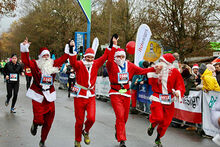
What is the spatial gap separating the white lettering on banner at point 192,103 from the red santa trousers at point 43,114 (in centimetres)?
402

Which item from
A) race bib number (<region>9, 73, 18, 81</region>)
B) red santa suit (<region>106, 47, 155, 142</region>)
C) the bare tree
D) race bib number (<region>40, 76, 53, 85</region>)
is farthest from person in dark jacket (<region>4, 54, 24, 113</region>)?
the bare tree

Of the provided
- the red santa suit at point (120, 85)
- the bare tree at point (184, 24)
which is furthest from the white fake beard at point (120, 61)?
the bare tree at point (184, 24)

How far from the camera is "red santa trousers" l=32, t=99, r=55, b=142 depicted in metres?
5.38

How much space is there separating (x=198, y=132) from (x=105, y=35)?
2733 cm

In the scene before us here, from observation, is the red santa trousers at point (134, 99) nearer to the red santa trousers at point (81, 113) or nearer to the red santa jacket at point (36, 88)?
the red santa trousers at point (81, 113)

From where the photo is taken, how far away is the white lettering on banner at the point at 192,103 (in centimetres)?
758

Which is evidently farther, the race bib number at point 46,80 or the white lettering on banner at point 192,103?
the white lettering on banner at point 192,103

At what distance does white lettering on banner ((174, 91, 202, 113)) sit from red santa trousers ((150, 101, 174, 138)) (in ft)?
5.95

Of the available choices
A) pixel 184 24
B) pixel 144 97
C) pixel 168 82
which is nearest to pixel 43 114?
pixel 168 82

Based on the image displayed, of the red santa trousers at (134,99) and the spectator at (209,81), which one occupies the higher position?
the spectator at (209,81)

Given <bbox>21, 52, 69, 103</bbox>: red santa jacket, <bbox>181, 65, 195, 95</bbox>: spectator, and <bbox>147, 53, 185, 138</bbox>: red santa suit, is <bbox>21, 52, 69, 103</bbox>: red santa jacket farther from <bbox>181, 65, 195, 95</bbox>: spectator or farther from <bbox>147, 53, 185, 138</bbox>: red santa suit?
<bbox>181, 65, 195, 95</bbox>: spectator

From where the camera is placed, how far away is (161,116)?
5898 mm

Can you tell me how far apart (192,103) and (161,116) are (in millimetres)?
2267

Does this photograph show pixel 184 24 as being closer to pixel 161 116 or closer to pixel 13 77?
pixel 13 77
